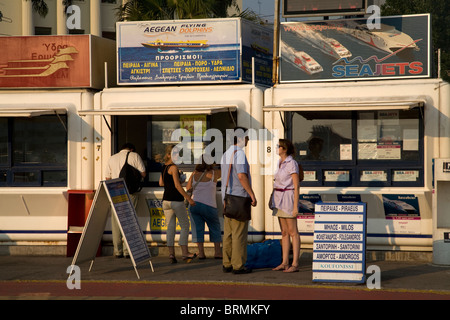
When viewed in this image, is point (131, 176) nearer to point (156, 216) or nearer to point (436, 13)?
point (156, 216)

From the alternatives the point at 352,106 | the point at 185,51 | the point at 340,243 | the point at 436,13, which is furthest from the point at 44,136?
the point at 436,13

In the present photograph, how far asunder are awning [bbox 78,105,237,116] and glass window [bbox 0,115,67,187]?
104cm

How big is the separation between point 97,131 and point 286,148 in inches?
154

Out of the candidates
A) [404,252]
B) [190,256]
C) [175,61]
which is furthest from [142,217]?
[404,252]

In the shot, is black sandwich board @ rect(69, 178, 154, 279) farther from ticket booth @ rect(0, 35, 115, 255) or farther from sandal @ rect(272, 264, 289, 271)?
ticket booth @ rect(0, 35, 115, 255)

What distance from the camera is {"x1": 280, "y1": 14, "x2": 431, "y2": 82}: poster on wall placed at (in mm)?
11266

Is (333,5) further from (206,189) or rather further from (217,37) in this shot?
(206,189)

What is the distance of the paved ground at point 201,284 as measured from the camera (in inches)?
332

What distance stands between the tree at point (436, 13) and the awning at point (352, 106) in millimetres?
22594

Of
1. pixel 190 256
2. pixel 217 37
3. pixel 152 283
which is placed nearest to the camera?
pixel 152 283

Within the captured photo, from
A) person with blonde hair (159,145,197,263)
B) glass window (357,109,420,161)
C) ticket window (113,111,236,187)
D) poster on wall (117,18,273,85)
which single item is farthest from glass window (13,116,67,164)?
glass window (357,109,420,161)

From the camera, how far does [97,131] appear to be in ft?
40.4

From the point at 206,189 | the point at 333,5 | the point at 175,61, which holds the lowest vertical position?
the point at 206,189

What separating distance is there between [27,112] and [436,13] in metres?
31.3
